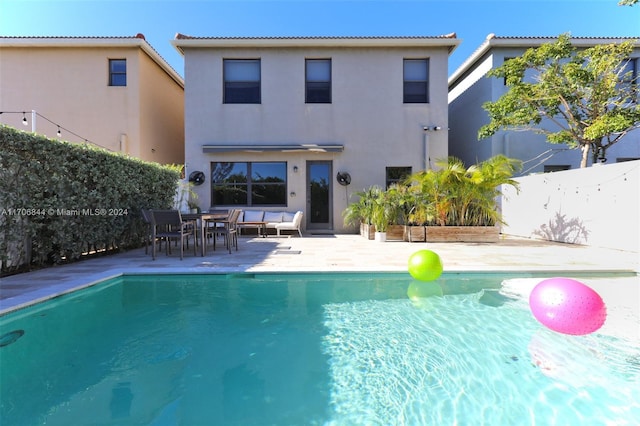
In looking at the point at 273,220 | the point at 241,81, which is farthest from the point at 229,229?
the point at 241,81

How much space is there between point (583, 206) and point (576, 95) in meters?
3.59

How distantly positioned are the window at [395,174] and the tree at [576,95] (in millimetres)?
2845

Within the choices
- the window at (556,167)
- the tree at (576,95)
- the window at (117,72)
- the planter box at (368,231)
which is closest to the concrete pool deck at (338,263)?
the planter box at (368,231)

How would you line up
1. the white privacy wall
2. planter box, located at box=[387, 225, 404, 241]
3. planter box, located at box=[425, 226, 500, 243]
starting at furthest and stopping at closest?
planter box, located at box=[387, 225, 404, 241], planter box, located at box=[425, 226, 500, 243], the white privacy wall

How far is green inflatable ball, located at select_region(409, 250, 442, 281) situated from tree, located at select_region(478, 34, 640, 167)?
761 cm

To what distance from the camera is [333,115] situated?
12.0m

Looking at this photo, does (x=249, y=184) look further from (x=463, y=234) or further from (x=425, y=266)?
(x=425, y=266)

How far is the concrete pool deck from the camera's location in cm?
426

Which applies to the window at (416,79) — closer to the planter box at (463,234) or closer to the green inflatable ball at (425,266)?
the planter box at (463,234)

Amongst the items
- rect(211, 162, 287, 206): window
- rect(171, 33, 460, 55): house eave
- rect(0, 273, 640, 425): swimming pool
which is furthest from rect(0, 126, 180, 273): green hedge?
rect(171, 33, 460, 55): house eave

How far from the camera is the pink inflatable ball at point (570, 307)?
2.74 meters

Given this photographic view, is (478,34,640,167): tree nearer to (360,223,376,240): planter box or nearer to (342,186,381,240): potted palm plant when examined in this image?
(342,186,381,240): potted palm plant

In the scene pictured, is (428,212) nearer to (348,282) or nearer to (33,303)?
(348,282)

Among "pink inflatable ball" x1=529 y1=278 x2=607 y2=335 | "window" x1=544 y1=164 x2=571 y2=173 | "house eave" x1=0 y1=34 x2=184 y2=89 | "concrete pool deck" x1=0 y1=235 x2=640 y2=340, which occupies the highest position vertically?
"house eave" x1=0 y1=34 x2=184 y2=89
